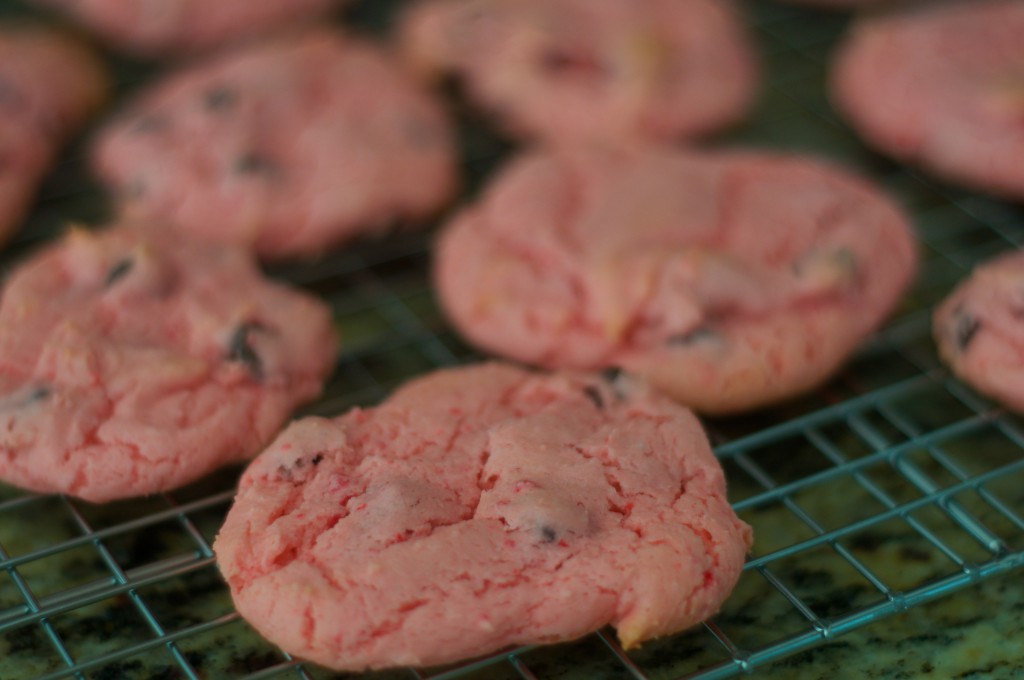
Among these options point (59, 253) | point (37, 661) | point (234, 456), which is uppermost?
point (59, 253)

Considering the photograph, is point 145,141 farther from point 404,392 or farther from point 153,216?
point 404,392

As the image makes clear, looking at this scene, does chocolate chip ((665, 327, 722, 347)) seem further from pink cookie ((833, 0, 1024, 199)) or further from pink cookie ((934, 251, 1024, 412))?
pink cookie ((833, 0, 1024, 199))


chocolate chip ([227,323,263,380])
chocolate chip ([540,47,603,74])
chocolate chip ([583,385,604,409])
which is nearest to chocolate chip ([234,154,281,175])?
chocolate chip ([227,323,263,380])

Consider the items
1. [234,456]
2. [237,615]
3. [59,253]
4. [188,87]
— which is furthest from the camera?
[188,87]

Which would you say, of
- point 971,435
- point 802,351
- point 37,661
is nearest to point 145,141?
point 37,661

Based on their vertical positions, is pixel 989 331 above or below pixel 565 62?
below

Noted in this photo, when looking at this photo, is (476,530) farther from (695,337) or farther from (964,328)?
(964,328)

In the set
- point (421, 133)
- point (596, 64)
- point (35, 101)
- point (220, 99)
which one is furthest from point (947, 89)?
point (35, 101)
